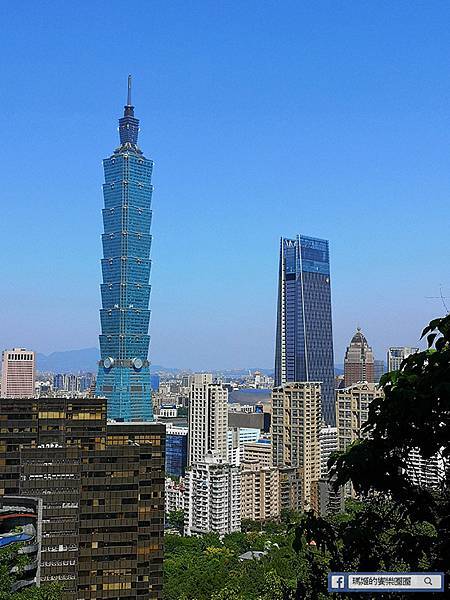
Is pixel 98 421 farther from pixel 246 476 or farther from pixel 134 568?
pixel 246 476

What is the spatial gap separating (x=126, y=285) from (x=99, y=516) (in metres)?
37.2

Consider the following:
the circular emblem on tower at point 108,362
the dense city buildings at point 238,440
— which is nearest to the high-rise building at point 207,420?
the dense city buildings at point 238,440

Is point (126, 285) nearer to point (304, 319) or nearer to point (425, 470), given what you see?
point (304, 319)

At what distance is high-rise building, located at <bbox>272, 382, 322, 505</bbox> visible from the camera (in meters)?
31.6

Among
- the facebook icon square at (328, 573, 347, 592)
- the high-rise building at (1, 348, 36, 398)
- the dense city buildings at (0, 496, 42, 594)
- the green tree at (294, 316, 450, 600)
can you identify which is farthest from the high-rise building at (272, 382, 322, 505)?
the facebook icon square at (328, 573, 347, 592)

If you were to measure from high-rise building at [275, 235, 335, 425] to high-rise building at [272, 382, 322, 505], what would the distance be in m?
20.1

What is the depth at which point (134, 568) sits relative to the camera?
11.8 metres

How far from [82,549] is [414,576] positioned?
11.0 metres

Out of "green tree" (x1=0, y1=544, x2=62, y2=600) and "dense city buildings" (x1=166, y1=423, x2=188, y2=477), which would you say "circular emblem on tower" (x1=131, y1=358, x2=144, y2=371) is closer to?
"dense city buildings" (x1=166, y1=423, x2=188, y2=477)

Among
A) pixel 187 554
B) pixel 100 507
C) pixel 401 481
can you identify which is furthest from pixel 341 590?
pixel 187 554

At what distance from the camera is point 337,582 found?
166 cm

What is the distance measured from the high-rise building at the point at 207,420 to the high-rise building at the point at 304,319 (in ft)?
55.3

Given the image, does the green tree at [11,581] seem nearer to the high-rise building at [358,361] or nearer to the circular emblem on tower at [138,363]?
the circular emblem on tower at [138,363]

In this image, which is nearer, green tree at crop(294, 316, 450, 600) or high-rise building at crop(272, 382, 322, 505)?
green tree at crop(294, 316, 450, 600)
